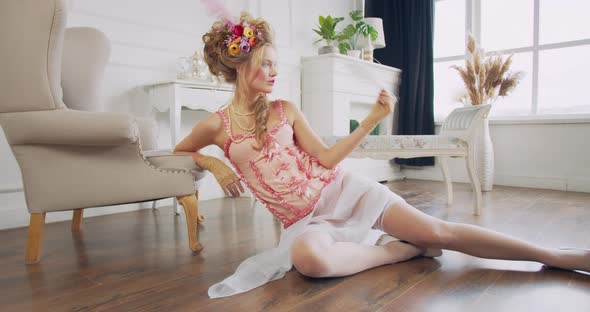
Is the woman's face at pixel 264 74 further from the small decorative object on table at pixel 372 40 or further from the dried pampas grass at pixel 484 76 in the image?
the small decorative object on table at pixel 372 40

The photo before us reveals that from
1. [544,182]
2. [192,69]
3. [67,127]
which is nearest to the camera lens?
[67,127]

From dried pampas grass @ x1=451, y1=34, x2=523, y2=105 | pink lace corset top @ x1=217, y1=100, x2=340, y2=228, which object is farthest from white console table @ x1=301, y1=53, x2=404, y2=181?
pink lace corset top @ x1=217, y1=100, x2=340, y2=228

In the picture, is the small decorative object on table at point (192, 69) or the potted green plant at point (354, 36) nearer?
the small decorative object on table at point (192, 69)

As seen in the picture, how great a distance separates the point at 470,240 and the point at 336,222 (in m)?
0.43

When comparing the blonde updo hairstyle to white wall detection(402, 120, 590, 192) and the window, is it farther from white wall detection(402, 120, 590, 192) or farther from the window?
white wall detection(402, 120, 590, 192)

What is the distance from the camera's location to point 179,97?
99.2 inches

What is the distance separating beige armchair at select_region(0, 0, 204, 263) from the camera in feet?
4.75

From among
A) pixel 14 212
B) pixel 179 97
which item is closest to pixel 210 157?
pixel 179 97

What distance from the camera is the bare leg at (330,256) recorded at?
1.22 meters

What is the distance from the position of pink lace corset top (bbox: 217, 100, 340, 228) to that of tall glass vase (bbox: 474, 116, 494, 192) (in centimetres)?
271

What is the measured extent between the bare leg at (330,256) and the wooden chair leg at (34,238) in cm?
99

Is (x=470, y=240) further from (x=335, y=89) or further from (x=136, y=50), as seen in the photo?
(x=335, y=89)

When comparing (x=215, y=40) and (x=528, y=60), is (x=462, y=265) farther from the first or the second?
(x=528, y=60)

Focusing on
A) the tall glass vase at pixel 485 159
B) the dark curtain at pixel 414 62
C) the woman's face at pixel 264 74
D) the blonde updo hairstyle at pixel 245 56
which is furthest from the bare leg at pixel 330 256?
the dark curtain at pixel 414 62
